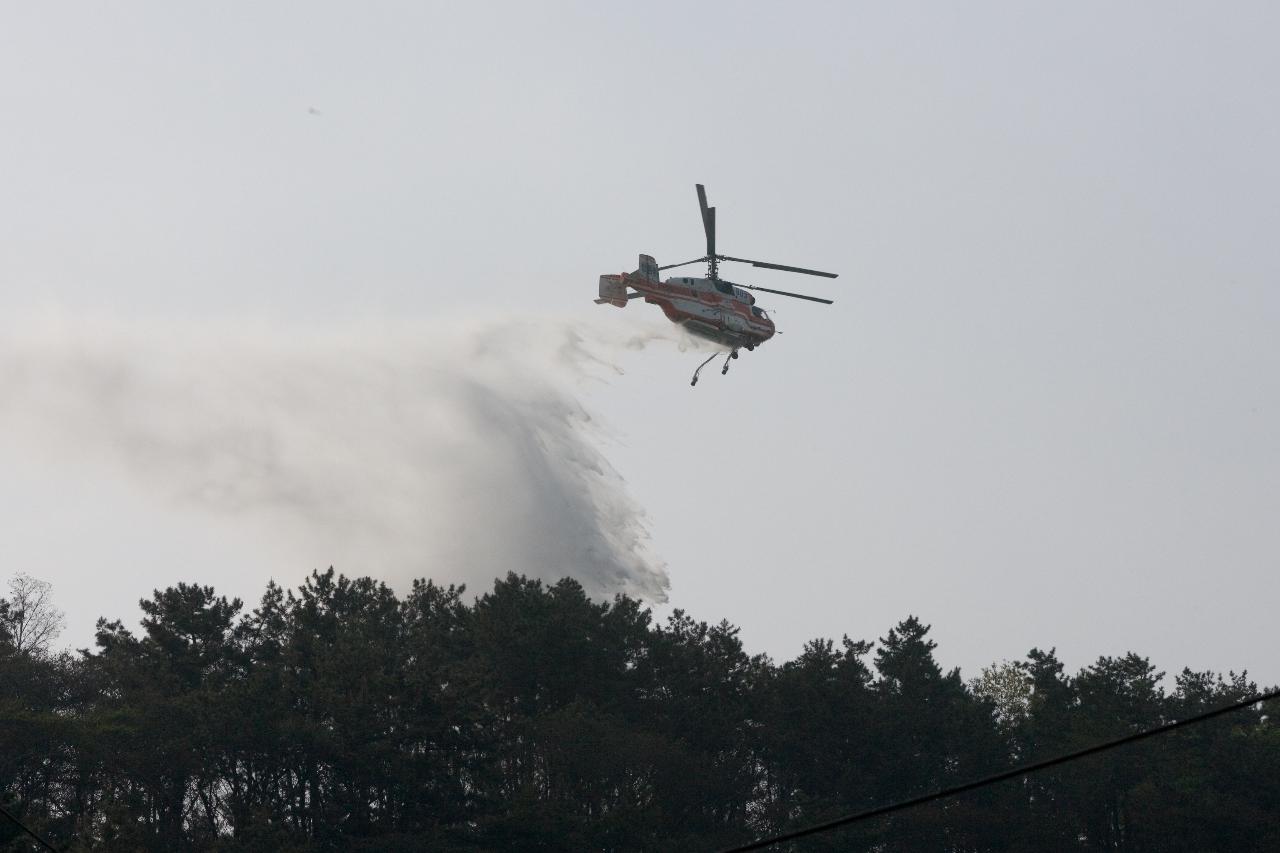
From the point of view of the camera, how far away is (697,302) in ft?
208

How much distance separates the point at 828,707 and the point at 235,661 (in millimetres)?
28104

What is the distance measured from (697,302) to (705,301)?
41cm

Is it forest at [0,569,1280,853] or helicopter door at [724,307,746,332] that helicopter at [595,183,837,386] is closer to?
helicopter door at [724,307,746,332]

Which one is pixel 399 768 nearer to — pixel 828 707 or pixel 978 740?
pixel 828 707

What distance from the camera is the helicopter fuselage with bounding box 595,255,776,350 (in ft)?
207

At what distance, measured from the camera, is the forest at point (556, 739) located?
6550cm

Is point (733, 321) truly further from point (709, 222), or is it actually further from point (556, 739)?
point (556, 739)

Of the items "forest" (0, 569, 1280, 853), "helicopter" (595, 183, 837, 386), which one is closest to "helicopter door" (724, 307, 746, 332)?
"helicopter" (595, 183, 837, 386)

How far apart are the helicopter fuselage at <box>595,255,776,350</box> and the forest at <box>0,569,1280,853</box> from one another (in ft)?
58.0

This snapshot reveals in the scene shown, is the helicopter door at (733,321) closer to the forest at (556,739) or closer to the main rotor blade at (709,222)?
the main rotor blade at (709,222)

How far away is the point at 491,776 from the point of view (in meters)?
66.8

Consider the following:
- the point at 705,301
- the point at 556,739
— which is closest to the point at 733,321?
the point at 705,301

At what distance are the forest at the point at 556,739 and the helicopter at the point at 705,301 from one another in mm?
17647

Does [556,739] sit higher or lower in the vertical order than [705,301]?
lower
